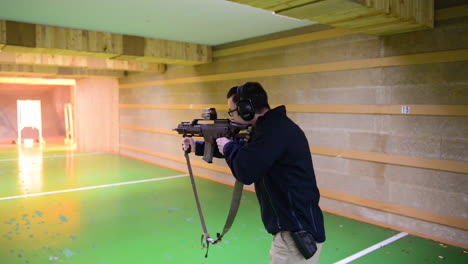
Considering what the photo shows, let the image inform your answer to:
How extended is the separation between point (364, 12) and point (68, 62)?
616cm

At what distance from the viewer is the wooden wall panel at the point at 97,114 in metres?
10.2

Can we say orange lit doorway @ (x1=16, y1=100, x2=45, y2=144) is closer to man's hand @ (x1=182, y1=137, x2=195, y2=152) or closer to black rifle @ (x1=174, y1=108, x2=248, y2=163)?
man's hand @ (x1=182, y1=137, x2=195, y2=152)

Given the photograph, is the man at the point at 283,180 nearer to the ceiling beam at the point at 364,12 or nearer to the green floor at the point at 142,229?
the ceiling beam at the point at 364,12

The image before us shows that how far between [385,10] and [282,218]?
7.02ft

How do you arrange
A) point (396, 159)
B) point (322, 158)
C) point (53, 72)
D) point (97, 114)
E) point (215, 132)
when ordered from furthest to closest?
point (97, 114) → point (53, 72) → point (322, 158) → point (396, 159) → point (215, 132)

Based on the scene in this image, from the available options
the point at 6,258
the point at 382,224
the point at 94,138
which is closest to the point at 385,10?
the point at 382,224

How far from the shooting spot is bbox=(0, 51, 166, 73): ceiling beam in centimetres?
703

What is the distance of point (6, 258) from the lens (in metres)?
3.35

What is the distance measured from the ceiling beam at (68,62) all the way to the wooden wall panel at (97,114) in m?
2.56

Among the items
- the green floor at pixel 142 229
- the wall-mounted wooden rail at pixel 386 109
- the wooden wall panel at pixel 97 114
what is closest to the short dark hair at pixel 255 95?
the green floor at pixel 142 229

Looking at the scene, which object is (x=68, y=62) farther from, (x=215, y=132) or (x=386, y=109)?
(x=215, y=132)

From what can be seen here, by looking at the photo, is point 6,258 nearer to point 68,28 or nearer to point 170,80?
point 68,28

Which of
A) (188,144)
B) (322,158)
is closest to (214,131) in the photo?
(188,144)

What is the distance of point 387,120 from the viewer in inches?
166
